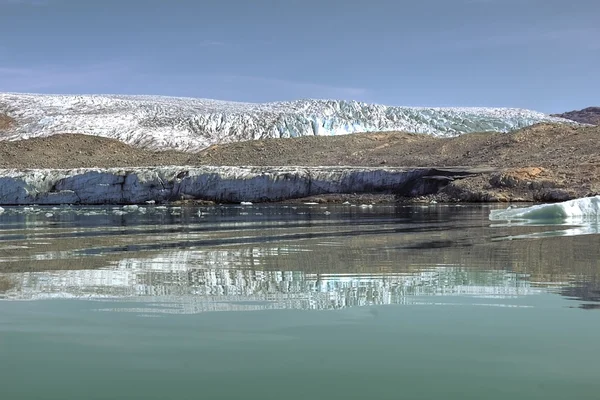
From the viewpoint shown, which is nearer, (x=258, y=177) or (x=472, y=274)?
(x=472, y=274)

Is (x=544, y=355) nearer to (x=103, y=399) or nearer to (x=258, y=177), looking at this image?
(x=103, y=399)

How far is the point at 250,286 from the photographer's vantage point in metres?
5.98

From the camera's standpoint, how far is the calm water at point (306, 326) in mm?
3092

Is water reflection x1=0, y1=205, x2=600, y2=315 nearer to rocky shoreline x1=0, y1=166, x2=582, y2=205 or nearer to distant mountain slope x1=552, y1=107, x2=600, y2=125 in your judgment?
rocky shoreline x1=0, y1=166, x2=582, y2=205

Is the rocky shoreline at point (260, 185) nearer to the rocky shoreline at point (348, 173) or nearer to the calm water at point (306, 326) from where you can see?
the rocky shoreline at point (348, 173)

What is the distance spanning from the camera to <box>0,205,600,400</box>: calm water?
3.09m

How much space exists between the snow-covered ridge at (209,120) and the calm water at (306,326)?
54.7 metres

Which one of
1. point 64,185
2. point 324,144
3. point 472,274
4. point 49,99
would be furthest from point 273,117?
point 472,274

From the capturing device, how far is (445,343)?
3742mm

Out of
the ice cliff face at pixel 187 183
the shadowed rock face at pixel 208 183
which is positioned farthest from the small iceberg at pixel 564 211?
the ice cliff face at pixel 187 183

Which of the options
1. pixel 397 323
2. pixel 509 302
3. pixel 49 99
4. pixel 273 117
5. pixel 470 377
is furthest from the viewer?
pixel 49 99

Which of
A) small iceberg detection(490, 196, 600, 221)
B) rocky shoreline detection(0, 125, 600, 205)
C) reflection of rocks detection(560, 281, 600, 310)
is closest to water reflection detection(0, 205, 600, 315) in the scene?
reflection of rocks detection(560, 281, 600, 310)

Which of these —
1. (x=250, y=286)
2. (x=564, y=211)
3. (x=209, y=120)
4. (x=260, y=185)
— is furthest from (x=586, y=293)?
(x=209, y=120)

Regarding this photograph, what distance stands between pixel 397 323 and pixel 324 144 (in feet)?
147
